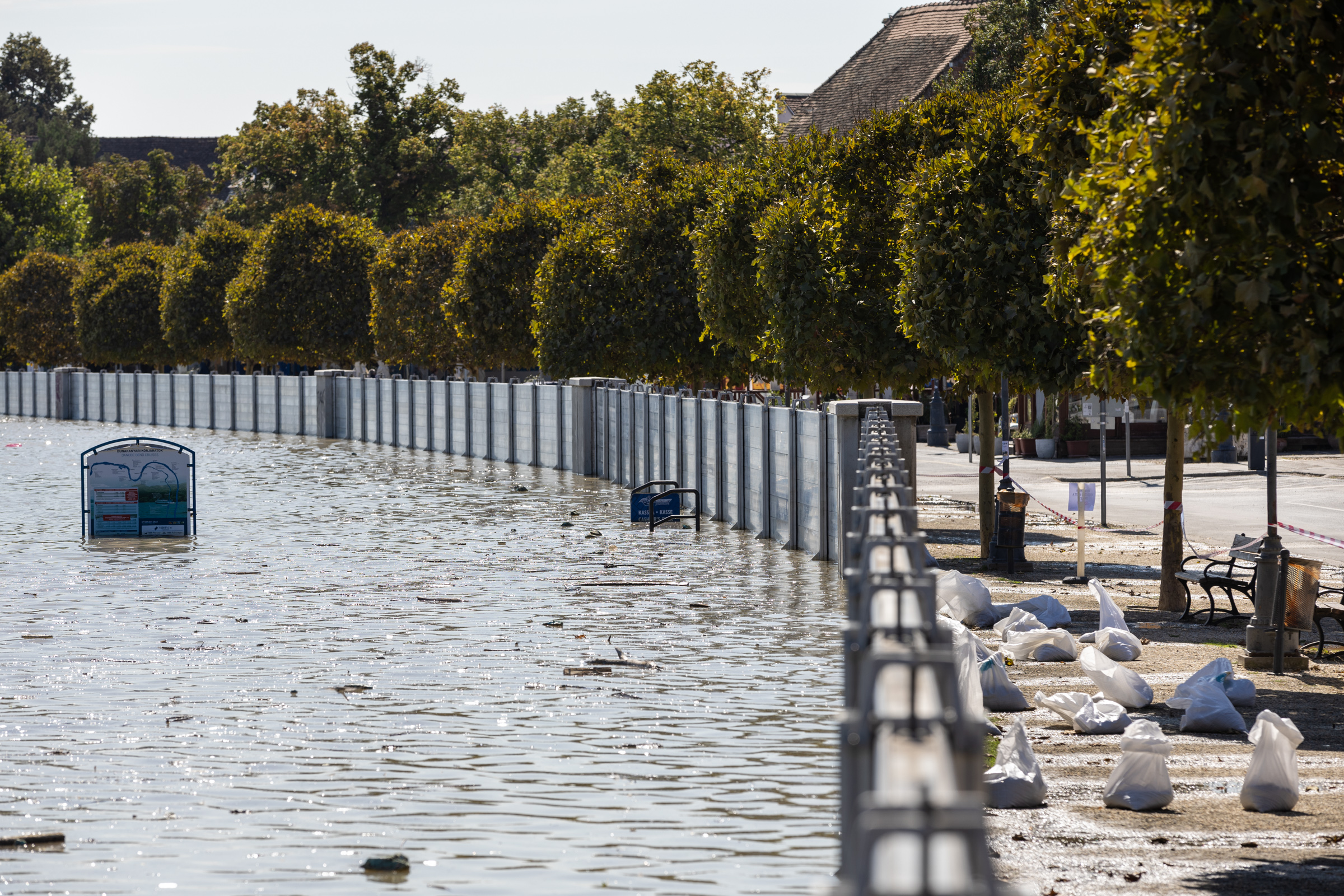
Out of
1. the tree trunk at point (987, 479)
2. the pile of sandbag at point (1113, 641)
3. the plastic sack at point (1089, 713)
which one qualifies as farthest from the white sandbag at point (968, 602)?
the tree trunk at point (987, 479)

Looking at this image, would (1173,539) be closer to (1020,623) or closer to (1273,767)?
(1020,623)

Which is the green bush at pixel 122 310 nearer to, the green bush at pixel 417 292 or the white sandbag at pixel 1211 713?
the green bush at pixel 417 292

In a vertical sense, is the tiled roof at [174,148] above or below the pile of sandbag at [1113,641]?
above

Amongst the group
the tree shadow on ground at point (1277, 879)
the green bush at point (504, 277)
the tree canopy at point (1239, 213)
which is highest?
the green bush at point (504, 277)

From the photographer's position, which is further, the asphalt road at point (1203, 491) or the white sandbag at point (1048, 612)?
the asphalt road at point (1203, 491)

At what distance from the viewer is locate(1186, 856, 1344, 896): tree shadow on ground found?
827 centimetres

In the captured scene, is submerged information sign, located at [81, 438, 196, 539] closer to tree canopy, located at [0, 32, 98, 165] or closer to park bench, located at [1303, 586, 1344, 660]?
park bench, located at [1303, 586, 1344, 660]

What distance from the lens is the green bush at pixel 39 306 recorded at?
91.4 meters

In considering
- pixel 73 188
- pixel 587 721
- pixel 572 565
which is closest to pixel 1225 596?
pixel 572 565

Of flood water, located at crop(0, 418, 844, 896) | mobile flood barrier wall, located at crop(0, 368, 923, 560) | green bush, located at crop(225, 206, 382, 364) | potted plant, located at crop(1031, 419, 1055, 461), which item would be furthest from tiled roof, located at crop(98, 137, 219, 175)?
flood water, located at crop(0, 418, 844, 896)

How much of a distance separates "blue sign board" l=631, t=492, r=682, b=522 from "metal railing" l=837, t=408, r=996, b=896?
21.7 meters

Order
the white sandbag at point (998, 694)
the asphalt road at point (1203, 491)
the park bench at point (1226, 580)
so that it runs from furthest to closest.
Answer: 1. the asphalt road at point (1203, 491)
2. the park bench at point (1226, 580)
3. the white sandbag at point (998, 694)

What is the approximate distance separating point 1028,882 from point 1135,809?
179cm

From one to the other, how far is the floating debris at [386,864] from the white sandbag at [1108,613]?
335 inches
